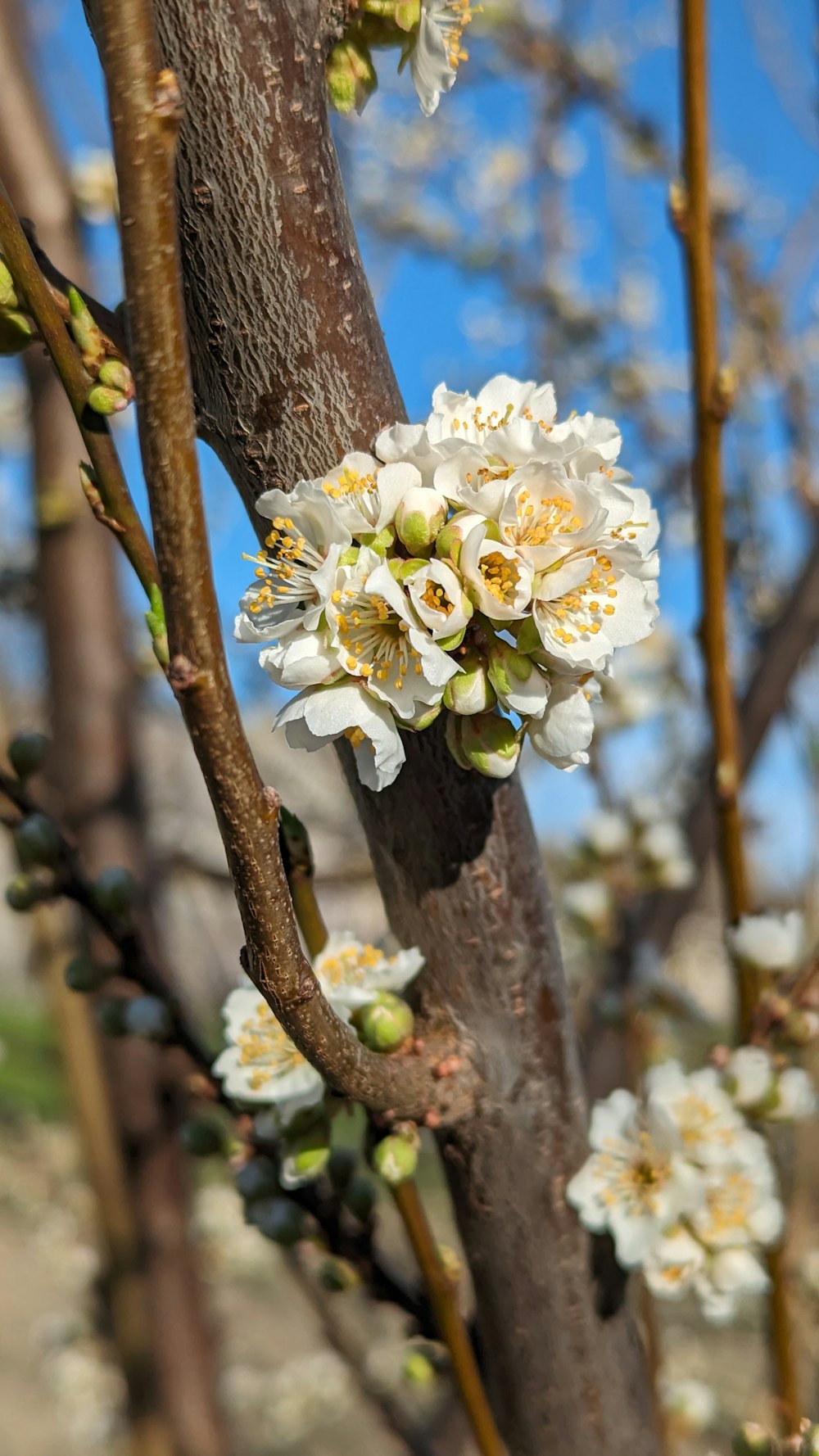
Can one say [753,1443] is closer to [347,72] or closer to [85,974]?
[85,974]

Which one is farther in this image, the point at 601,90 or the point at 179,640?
the point at 601,90

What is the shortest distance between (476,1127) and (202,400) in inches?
18.4

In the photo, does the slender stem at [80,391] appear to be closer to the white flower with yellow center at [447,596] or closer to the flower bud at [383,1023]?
the white flower with yellow center at [447,596]

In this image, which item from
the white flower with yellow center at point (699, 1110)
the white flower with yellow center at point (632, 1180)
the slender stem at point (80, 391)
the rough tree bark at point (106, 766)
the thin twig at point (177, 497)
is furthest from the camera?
the rough tree bark at point (106, 766)

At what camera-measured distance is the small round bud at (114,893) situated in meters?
0.73

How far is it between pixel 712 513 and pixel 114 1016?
0.58 metres

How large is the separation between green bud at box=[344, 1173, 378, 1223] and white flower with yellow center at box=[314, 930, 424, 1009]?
17cm

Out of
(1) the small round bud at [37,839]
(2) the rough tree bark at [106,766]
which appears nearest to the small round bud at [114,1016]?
(1) the small round bud at [37,839]

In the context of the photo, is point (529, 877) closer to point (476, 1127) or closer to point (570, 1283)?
point (476, 1127)

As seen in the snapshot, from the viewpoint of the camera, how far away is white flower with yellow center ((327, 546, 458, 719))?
0.50 metres

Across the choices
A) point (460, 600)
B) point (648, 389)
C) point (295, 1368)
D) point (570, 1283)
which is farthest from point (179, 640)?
point (295, 1368)

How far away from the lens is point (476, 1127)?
66 cm

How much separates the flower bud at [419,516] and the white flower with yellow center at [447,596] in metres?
0.01

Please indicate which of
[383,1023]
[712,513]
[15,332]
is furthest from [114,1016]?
[712,513]
